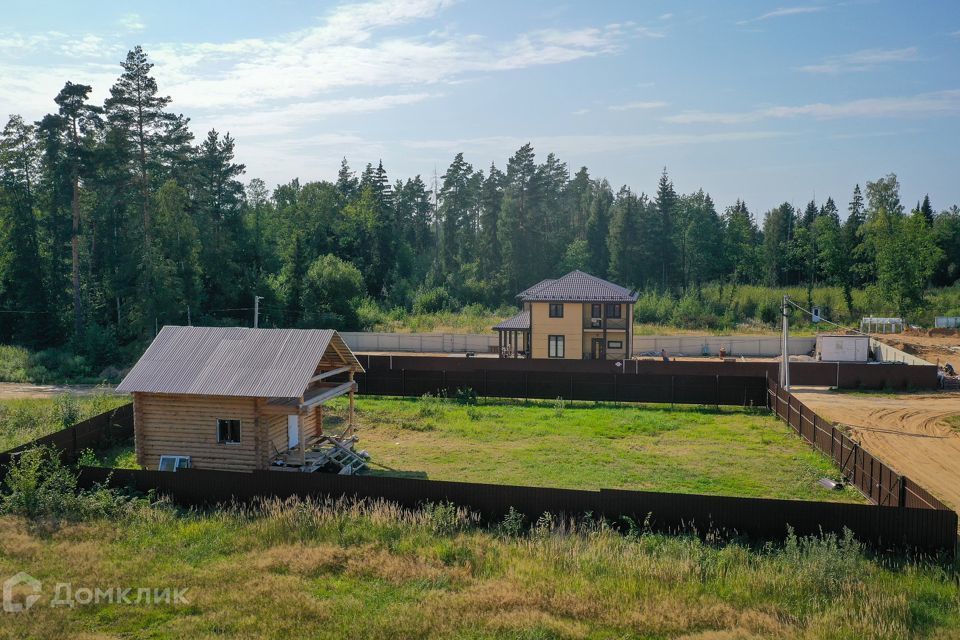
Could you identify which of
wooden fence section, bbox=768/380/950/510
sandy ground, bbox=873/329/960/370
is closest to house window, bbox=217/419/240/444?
wooden fence section, bbox=768/380/950/510

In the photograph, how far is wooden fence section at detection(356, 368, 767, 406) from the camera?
110 feet

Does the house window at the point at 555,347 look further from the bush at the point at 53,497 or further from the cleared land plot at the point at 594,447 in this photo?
the bush at the point at 53,497

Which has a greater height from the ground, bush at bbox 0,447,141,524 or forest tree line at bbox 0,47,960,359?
forest tree line at bbox 0,47,960,359

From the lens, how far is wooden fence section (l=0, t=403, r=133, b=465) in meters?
22.1

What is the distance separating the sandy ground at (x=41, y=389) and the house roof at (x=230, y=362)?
1800 cm

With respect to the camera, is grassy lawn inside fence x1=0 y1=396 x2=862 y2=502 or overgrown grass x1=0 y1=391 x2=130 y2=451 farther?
overgrown grass x1=0 y1=391 x2=130 y2=451

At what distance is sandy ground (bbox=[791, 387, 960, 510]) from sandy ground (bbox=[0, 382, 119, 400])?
3633 centimetres

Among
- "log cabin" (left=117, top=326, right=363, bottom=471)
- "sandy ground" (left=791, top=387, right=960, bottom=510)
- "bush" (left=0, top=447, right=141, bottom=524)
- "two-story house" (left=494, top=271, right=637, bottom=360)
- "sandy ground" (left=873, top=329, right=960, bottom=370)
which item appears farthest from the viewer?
"sandy ground" (left=873, top=329, right=960, bottom=370)

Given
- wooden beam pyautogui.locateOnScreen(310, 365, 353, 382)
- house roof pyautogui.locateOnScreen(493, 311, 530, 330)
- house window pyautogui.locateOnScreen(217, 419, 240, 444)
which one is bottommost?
house window pyautogui.locateOnScreen(217, 419, 240, 444)

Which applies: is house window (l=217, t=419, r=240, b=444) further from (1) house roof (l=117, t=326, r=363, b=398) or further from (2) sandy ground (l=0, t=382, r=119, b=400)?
(2) sandy ground (l=0, t=382, r=119, b=400)

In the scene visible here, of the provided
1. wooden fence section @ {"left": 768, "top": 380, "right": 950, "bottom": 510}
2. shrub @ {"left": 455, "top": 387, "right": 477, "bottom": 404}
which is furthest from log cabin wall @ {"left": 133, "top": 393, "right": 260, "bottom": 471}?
wooden fence section @ {"left": 768, "top": 380, "right": 950, "bottom": 510}

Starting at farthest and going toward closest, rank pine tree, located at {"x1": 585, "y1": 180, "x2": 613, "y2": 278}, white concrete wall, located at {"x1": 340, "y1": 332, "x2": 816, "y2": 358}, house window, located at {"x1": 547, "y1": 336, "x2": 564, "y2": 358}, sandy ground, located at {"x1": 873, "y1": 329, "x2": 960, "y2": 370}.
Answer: pine tree, located at {"x1": 585, "y1": 180, "x2": 613, "y2": 278} < white concrete wall, located at {"x1": 340, "y1": 332, "x2": 816, "y2": 358} < sandy ground, located at {"x1": 873, "y1": 329, "x2": 960, "y2": 370} < house window, located at {"x1": 547, "y1": 336, "x2": 564, "y2": 358}

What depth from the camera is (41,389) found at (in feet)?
139

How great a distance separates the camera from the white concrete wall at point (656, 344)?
53125 mm
